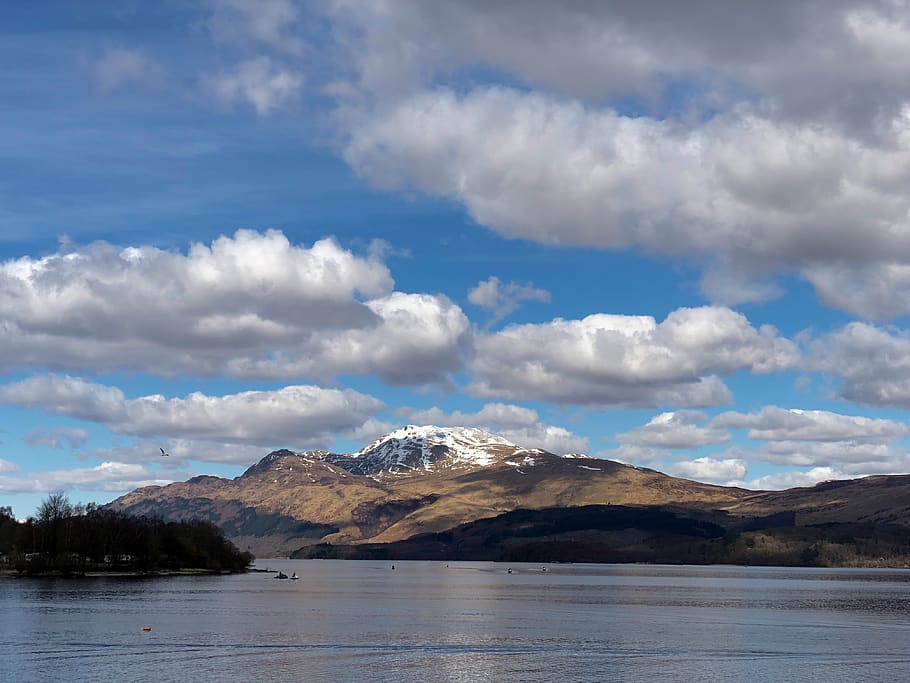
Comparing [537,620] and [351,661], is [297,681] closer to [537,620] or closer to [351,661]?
[351,661]

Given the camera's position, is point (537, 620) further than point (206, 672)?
Yes

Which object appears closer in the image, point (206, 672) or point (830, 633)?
point (206, 672)

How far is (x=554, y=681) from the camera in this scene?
107500 mm

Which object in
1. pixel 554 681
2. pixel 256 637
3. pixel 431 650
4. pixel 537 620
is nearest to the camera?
pixel 554 681

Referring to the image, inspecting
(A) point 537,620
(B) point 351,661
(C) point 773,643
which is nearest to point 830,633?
(C) point 773,643

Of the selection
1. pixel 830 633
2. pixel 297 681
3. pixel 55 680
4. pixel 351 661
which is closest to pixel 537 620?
pixel 830 633

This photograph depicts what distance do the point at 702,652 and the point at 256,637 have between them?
212 feet

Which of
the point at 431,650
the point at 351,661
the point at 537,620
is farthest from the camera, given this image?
the point at 537,620

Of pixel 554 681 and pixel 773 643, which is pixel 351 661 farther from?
pixel 773 643

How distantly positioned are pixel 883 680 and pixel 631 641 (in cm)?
4451

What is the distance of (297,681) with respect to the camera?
103312 mm

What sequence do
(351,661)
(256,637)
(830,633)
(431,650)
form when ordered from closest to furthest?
(351,661) → (431,650) → (256,637) → (830,633)

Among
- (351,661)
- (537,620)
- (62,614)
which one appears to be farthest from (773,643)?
(62,614)

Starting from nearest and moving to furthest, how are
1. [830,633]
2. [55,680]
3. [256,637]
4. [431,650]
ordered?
[55,680], [431,650], [256,637], [830,633]
